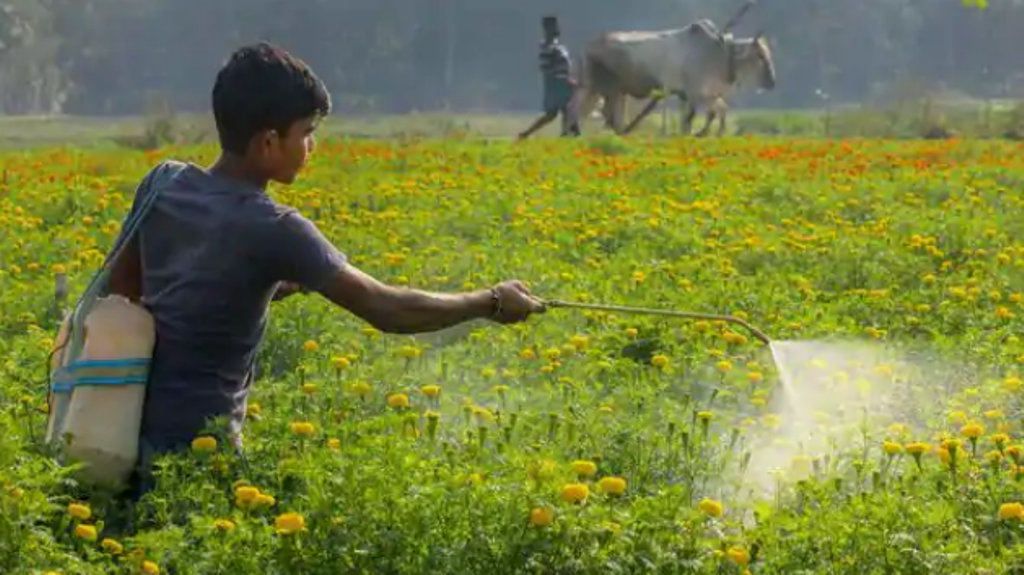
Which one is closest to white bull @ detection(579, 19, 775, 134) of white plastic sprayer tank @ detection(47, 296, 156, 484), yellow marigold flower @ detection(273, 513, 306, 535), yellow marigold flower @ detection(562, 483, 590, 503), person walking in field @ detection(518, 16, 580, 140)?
person walking in field @ detection(518, 16, 580, 140)

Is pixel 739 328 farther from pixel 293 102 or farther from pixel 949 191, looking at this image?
pixel 949 191

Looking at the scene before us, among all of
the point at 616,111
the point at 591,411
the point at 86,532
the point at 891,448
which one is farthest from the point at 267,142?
the point at 616,111

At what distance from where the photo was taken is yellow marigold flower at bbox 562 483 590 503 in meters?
3.40

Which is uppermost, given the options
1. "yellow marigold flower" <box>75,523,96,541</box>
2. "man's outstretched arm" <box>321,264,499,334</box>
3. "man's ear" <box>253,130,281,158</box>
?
"man's ear" <box>253,130,281,158</box>

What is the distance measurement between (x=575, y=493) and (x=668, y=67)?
23.5 metres

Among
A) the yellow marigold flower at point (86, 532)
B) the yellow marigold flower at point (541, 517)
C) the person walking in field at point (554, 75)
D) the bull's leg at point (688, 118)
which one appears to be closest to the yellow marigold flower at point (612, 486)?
the yellow marigold flower at point (541, 517)

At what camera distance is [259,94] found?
3.88 metres

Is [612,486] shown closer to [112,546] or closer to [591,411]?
[112,546]

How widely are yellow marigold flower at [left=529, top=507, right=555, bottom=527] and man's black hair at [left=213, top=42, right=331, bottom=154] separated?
1.19 meters

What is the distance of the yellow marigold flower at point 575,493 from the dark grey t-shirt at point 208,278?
848mm

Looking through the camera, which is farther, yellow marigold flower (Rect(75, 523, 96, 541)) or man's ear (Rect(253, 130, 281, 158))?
man's ear (Rect(253, 130, 281, 158))

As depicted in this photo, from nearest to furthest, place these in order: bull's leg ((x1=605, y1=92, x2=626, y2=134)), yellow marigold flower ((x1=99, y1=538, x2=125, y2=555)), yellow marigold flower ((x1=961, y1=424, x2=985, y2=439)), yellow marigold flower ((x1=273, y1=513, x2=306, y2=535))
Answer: yellow marigold flower ((x1=273, y1=513, x2=306, y2=535)), yellow marigold flower ((x1=99, y1=538, x2=125, y2=555)), yellow marigold flower ((x1=961, y1=424, x2=985, y2=439)), bull's leg ((x1=605, y1=92, x2=626, y2=134))

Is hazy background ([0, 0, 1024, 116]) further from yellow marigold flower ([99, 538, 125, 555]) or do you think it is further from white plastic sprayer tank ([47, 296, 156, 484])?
yellow marigold flower ([99, 538, 125, 555])

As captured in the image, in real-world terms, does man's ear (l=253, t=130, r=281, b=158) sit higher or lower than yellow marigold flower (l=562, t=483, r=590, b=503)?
higher
